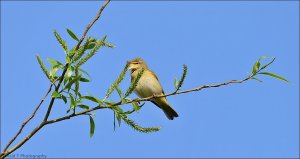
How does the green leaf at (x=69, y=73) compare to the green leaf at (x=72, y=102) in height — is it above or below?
above

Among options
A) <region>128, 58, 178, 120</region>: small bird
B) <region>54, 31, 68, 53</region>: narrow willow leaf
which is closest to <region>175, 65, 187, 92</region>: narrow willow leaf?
<region>54, 31, 68, 53</region>: narrow willow leaf

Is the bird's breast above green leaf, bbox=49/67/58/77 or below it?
above

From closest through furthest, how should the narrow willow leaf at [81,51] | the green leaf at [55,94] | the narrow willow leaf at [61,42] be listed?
the green leaf at [55,94], the narrow willow leaf at [81,51], the narrow willow leaf at [61,42]

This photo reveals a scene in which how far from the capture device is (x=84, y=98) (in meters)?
2.17

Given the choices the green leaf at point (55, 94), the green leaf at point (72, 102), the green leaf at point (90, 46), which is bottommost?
the green leaf at point (55, 94)

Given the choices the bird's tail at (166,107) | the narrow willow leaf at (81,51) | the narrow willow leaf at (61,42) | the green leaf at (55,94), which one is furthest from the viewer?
the bird's tail at (166,107)

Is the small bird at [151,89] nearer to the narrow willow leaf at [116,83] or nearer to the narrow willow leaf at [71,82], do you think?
the narrow willow leaf at [116,83]

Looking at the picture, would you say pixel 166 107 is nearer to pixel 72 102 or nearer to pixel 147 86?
pixel 147 86

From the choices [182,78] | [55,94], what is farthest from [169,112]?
[55,94]

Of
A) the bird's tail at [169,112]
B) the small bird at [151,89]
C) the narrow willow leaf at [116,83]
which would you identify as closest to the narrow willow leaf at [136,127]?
the narrow willow leaf at [116,83]

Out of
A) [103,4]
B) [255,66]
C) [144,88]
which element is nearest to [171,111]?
[144,88]

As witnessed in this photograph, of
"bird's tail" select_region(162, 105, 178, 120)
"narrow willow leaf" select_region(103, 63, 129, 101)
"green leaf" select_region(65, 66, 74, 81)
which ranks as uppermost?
"bird's tail" select_region(162, 105, 178, 120)

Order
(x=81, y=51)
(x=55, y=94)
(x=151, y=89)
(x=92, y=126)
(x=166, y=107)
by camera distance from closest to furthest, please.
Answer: (x=55, y=94), (x=81, y=51), (x=92, y=126), (x=166, y=107), (x=151, y=89)

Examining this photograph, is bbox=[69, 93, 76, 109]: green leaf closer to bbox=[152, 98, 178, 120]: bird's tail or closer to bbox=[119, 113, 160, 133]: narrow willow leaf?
Result: bbox=[119, 113, 160, 133]: narrow willow leaf
